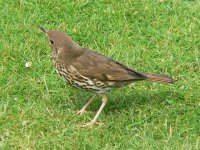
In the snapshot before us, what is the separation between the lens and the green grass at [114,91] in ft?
21.1

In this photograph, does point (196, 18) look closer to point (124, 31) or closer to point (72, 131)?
point (124, 31)

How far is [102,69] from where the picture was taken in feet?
21.6

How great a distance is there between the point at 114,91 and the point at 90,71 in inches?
31.5

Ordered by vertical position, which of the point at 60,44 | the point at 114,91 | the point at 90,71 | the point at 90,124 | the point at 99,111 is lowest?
the point at 90,124

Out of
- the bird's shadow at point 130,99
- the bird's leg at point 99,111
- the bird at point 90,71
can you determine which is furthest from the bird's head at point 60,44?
the bird's shadow at point 130,99

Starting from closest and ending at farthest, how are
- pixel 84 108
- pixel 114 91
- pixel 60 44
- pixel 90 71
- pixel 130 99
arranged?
pixel 90 71, pixel 60 44, pixel 84 108, pixel 130 99, pixel 114 91

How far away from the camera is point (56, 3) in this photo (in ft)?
28.7

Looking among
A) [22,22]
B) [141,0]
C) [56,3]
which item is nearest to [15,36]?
[22,22]

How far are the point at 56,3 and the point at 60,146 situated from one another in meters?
3.07

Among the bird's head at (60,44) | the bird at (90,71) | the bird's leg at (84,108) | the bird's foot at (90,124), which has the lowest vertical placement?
the bird's foot at (90,124)

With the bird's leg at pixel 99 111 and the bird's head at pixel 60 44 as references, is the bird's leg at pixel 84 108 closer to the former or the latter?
the bird's leg at pixel 99 111

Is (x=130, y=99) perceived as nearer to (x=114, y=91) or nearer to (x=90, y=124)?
(x=114, y=91)

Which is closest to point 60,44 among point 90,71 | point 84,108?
point 90,71

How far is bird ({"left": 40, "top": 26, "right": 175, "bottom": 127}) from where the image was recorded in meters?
6.52
